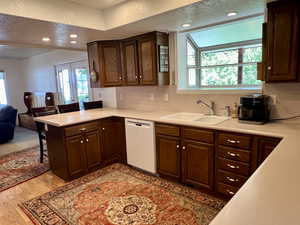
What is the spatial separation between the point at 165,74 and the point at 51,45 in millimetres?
2225

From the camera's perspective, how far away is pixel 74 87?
18.4 feet

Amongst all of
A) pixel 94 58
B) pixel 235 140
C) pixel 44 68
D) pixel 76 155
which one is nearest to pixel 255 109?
pixel 235 140

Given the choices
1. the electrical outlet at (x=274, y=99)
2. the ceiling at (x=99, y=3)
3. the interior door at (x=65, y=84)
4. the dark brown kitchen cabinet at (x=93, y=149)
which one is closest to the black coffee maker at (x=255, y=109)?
the electrical outlet at (x=274, y=99)

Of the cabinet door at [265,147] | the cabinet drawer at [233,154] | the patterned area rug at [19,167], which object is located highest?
the cabinet door at [265,147]

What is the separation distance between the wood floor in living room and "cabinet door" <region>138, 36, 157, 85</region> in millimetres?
2027

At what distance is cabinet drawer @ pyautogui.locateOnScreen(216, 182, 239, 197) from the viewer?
227 centimetres

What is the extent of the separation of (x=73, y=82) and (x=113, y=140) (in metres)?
2.87

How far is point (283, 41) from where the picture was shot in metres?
2.03

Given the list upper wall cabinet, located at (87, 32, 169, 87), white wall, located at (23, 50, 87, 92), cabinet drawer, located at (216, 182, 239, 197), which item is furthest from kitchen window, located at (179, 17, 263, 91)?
white wall, located at (23, 50, 87, 92)

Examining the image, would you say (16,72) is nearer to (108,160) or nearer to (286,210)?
(108,160)

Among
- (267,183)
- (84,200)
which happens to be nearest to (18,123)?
(84,200)

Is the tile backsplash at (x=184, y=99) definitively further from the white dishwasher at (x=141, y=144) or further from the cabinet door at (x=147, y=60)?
the white dishwasher at (x=141, y=144)

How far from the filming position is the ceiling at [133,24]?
2230 mm

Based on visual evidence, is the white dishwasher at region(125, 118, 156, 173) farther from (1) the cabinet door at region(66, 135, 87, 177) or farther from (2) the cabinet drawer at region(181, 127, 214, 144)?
(1) the cabinet door at region(66, 135, 87, 177)
